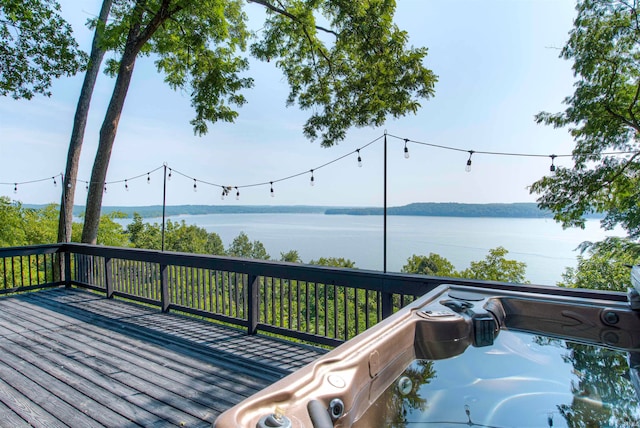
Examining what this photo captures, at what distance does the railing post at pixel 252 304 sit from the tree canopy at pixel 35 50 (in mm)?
5637

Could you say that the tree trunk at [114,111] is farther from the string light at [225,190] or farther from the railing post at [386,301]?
the railing post at [386,301]

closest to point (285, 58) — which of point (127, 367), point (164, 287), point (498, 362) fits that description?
point (164, 287)

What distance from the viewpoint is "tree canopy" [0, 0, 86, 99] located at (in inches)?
218

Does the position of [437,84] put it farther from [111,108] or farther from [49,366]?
[49,366]

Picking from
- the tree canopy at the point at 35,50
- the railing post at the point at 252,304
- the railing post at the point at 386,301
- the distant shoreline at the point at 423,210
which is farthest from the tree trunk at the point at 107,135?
the railing post at the point at 386,301

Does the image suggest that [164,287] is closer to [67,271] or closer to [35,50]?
[67,271]

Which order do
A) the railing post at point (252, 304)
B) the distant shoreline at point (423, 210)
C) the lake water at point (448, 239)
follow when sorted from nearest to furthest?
the railing post at point (252, 304), the distant shoreline at point (423, 210), the lake water at point (448, 239)

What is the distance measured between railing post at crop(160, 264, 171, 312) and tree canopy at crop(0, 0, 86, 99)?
4509mm

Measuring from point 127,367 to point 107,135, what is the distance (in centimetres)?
482

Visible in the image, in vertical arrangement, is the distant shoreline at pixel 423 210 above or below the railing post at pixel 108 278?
above

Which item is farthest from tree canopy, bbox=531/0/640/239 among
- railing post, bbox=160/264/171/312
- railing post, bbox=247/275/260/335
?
railing post, bbox=160/264/171/312

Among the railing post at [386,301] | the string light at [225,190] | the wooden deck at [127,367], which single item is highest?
the string light at [225,190]

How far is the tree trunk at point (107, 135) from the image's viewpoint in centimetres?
610

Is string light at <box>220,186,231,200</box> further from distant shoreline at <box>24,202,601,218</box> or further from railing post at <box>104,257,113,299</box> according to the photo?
distant shoreline at <box>24,202,601,218</box>
